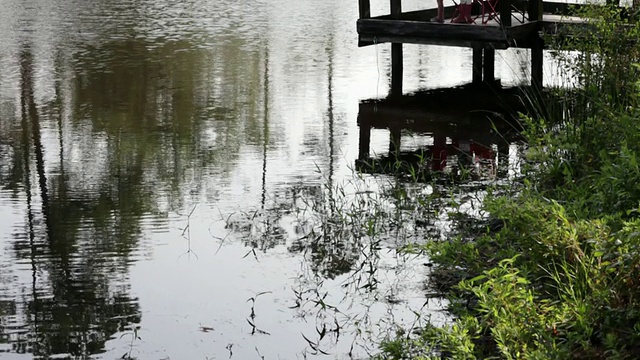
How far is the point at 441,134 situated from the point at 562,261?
647cm

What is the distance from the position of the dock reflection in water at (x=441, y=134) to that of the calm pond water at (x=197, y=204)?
25cm

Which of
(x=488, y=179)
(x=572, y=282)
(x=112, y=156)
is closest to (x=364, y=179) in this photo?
(x=488, y=179)

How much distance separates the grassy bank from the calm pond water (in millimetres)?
541

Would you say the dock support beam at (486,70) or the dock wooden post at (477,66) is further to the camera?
the dock wooden post at (477,66)

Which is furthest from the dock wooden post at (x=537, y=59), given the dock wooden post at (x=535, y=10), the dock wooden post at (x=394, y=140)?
the dock wooden post at (x=394, y=140)

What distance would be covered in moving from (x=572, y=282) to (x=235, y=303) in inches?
86.8

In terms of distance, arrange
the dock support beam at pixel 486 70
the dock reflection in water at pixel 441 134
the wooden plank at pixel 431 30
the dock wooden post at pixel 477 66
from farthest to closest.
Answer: the dock wooden post at pixel 477 66 → the dock support beam at pixel 486 70 → the wooden plank at pixel 431 30 → the dock reflection in water at pixel 441 134

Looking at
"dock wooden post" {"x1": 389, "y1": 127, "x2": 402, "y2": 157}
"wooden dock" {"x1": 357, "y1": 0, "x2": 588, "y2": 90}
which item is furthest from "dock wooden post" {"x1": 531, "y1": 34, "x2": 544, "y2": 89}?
"dock wooden post" {"x1": 389, "y1": 127, "x2": 402, "y2": 157}

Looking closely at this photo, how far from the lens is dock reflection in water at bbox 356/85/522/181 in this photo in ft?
34.2

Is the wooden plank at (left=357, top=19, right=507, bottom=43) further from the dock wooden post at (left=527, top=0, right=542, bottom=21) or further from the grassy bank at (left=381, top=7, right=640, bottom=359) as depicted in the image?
the grassy bank at (left=381, top=7, right=640, bottom=359)

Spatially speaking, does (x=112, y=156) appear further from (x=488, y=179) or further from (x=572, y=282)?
(x=572, y=282)

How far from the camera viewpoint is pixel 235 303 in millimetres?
7113

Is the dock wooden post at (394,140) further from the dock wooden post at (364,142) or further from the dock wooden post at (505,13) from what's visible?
the dock wooden post at (505,13)

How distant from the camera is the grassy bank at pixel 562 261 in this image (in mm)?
5258
